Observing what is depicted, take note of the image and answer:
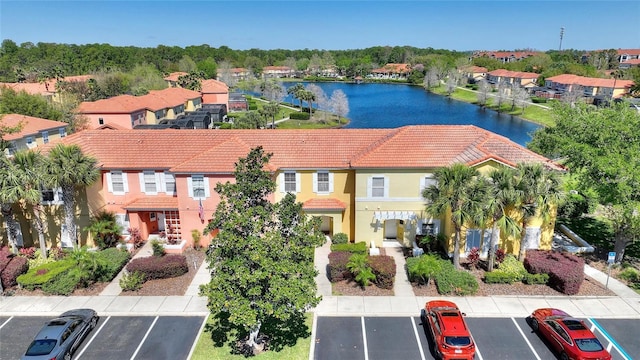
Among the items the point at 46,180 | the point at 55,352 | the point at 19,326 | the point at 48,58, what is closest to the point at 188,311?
the point at 55,352

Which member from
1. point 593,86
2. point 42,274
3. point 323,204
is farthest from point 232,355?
point 593,86

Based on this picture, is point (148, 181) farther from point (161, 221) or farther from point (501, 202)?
point (501, 202)

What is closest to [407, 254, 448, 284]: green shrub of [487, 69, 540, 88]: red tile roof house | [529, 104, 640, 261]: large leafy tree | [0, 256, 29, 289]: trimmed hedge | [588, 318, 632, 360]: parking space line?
[588, 318, 632, 360]: parking space line

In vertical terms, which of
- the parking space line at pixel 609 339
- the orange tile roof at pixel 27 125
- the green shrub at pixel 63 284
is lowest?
the parking space line at pixel 609 339

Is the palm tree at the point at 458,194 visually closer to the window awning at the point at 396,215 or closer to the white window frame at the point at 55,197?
the window awning at the point at 396,215

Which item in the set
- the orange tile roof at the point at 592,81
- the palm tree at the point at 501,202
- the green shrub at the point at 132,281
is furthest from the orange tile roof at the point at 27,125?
the orange tile roof at the point at 592,81
